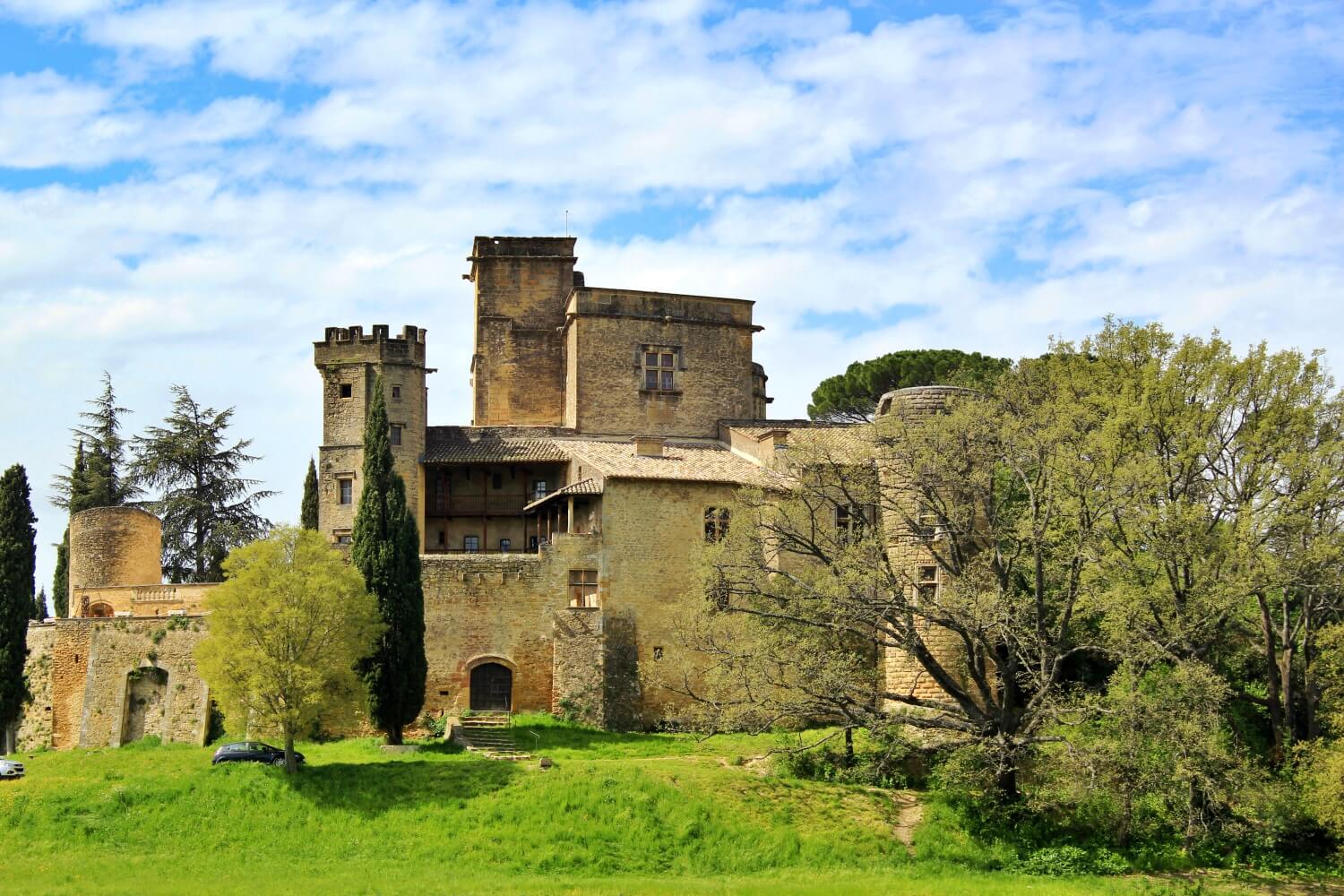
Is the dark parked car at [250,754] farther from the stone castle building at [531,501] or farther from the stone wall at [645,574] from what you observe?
the stone wall at [645,574]

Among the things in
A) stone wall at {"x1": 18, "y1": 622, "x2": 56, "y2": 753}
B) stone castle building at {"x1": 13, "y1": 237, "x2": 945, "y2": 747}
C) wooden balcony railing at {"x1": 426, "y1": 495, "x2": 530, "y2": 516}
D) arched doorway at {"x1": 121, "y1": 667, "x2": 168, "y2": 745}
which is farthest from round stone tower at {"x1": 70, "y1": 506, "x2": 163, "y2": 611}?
wooden balcony railing at {"x1": 426, "y1": 495, "x2": 530, "y2": 516}

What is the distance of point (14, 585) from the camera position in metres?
44.2

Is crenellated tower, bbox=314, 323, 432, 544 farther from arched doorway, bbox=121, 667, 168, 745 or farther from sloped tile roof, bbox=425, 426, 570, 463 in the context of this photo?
arched doorway, bbox=121, 667, 168, 745

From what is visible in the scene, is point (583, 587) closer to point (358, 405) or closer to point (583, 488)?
point (583, 488)

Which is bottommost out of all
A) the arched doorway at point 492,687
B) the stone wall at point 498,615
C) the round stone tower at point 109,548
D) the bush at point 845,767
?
the bush at point 845,767

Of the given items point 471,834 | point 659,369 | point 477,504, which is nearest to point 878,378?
point 659,369

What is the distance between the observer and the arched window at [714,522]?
146 feet

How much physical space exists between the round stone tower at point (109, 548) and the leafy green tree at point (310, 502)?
242 inches

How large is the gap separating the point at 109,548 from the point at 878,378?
1230 inches

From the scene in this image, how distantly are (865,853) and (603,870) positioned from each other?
5621mm

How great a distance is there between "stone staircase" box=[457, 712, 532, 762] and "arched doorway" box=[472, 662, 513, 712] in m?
1.06

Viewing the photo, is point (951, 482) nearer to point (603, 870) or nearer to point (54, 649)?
point (603, 870)

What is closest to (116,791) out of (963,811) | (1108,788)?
(963,811)

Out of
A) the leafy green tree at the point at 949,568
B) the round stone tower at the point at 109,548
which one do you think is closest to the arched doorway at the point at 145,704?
the round stone tower at the point at 109,548
